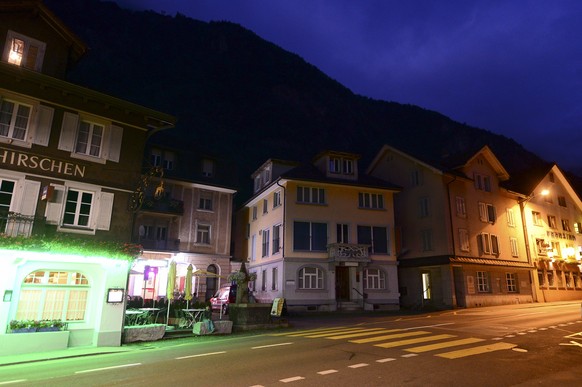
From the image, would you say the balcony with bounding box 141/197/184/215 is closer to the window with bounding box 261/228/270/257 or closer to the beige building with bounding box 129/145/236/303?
the beige building with bounding box 129/145/236/303

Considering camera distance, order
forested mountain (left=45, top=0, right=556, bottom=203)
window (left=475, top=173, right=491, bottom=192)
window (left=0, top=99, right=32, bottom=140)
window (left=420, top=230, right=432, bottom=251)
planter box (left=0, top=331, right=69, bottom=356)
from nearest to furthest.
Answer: planter box (left=0, top=331, right=69, bottom=356)
window (left=0, top=99, right=32, bottom=140)
window (left=420, top=230, right=432, bottom=251)
window (left=475, top=173, right=491, bottom=192)
forested mountain (left=45, top=0, right=556, bottom=203)

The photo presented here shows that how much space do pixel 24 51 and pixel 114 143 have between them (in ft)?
16.7

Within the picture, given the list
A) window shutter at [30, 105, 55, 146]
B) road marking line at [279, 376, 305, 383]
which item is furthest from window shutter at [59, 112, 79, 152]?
road marking line at [279, 376, 305, 383]

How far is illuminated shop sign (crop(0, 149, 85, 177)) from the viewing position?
1427 centimetres

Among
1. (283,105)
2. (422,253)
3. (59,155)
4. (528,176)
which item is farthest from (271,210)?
(283,105)

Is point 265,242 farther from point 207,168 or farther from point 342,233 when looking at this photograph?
point 207,168

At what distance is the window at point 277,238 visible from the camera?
1203 inches

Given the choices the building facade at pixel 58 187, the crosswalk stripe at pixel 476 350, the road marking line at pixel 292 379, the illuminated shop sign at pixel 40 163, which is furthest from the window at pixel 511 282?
the illuminated shop sign at pixel 40 163

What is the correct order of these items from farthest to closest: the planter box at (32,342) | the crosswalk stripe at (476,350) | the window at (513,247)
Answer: the window at (513,247) → the planter box at (32,342) → the crosswalk stripe at (476,350)

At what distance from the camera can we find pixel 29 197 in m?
14.4

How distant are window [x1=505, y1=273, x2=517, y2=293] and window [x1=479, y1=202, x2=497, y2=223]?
204 inches

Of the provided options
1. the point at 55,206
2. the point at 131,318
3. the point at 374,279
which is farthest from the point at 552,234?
the point at 55,206

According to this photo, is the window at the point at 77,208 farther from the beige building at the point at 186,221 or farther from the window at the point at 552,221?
the window at the point at 552,221

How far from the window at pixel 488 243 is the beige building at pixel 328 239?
8.31 m
